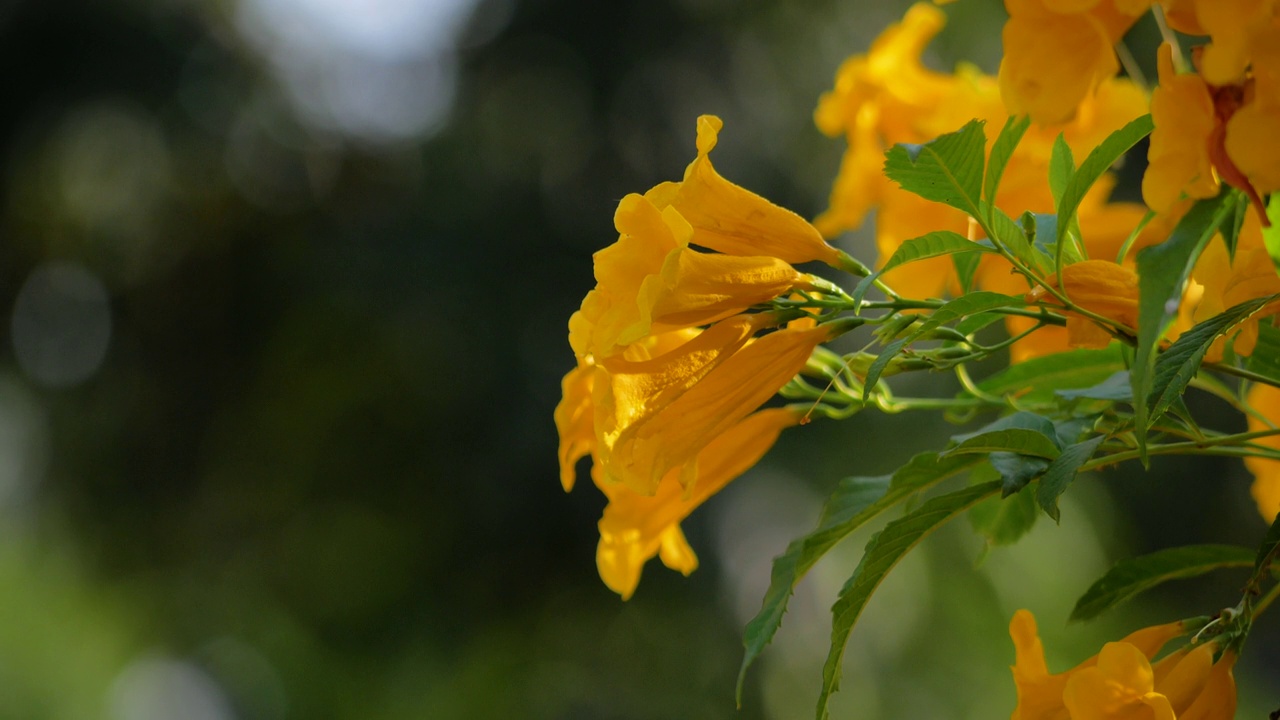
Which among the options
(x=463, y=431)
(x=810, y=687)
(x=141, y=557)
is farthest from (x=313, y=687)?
(x=810, y=687)

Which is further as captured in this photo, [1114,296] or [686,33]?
[686,33]

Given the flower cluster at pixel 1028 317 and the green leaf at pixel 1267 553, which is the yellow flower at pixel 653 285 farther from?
the green leaf at pixel 1267 553

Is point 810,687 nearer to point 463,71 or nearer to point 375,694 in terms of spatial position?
point 375,694

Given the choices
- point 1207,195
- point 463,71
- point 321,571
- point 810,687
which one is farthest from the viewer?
Result: point 321,571

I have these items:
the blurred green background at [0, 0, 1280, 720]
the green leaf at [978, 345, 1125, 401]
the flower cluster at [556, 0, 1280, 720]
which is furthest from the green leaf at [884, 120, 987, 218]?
the blurred green background at [0, 0, 1280, 720]

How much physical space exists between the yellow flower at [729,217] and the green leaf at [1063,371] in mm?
101

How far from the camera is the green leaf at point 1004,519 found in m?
0.42

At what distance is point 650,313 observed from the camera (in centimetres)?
28

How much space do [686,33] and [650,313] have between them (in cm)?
344

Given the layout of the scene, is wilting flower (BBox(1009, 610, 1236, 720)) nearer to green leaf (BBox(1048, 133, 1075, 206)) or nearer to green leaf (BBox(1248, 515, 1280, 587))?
green leaf (BBox(1248, 515, 1280, 587))

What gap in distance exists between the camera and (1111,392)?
35cm

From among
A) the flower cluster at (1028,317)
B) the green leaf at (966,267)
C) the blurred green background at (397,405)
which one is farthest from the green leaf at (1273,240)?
the blurred green background at (397,405)

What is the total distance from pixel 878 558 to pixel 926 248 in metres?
0.10

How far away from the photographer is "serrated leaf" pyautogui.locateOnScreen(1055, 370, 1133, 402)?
341 mm
